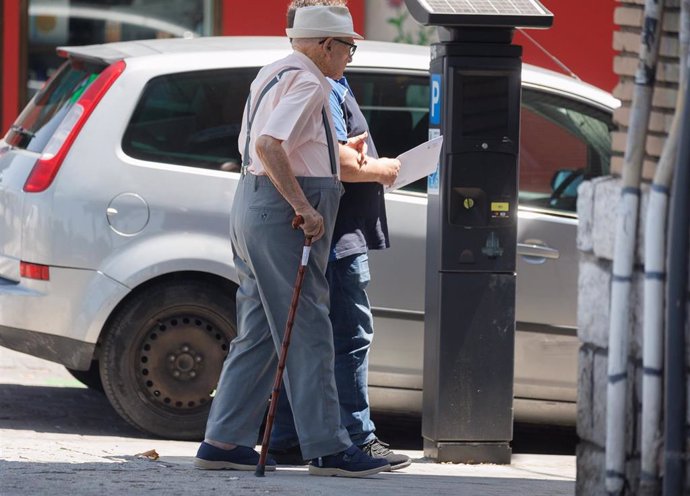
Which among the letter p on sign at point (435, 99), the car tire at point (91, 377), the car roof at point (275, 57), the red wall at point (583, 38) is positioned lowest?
Result: the car tire at point (91, 377)

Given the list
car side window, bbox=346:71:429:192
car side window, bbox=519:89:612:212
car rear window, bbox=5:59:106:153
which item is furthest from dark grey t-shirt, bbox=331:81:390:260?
car rear window, bbox=5:59:106:153

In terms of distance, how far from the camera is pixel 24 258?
6230 mm

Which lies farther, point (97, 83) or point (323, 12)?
point (97, 83)

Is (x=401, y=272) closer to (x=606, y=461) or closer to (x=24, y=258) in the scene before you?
(x=24, y=258)

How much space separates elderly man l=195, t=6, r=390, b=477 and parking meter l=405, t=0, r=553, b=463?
0.83 m

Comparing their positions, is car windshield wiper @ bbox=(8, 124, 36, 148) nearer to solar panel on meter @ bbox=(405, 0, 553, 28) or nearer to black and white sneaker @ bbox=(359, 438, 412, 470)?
solar panel on meter @ bbox=(405, 0, 553, 28)

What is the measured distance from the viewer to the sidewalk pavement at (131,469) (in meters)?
4.52

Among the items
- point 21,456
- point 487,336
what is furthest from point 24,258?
point 487,336

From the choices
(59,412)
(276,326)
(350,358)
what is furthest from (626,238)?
(59,412)

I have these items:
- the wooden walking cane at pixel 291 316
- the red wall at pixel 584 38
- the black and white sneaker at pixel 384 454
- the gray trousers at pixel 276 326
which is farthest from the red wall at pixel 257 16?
the wooden walking cane at pixel 291 316

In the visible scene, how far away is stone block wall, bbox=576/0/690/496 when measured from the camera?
3.79 meters

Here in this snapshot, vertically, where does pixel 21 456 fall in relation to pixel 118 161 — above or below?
below

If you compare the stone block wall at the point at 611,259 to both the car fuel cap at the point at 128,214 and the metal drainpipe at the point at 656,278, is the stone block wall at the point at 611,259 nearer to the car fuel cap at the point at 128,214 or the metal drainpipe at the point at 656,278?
the metal drainpipe at the point at 656,278

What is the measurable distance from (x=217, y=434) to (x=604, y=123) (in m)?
2.57
